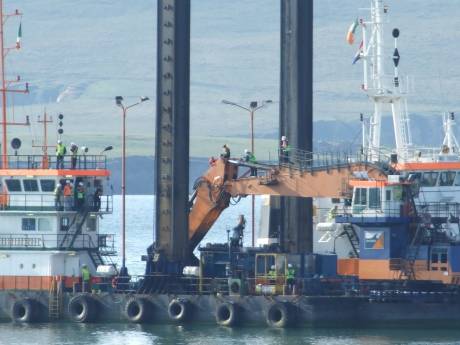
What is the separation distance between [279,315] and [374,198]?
20.3 ft

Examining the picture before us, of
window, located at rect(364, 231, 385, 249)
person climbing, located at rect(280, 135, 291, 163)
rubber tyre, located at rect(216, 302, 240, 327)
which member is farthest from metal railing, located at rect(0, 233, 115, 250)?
window, located at rect(364, 231, 385, 249)

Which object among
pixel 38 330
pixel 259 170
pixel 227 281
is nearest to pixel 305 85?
pixel 259 170

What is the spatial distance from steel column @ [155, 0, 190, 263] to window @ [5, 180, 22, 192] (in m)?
5.71

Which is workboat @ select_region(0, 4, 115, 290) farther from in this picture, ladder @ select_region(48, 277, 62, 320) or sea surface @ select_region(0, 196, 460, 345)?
sea surface @ select_region(0, 196, 460, 345)

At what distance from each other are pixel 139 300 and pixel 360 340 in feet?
30.7

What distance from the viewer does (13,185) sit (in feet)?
236

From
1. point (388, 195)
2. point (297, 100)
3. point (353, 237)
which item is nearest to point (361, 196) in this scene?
point (388, 195)

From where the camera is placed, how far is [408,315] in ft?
220

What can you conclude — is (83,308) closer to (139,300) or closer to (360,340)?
A: (139,300)

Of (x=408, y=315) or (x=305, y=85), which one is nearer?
(x=408, y=315)

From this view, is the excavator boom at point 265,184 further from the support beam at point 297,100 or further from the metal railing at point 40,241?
the metal railing at point 40,241

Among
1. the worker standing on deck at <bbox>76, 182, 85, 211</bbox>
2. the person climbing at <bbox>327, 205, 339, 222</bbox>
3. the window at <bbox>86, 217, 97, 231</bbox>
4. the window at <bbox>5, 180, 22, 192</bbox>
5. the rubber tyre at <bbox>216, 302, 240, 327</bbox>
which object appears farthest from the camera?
the person climbing at <bbox>327, 205, 339, 222</bbox>

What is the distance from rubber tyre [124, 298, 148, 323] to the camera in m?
69.1

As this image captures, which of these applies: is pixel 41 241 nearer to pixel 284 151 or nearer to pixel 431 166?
pixel 284 151
